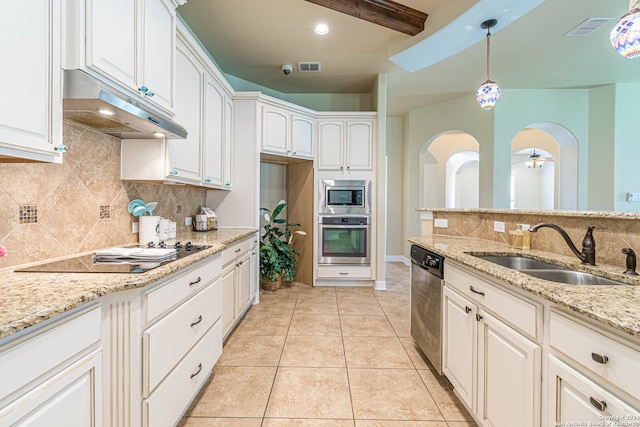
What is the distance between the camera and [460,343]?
5.19 ft

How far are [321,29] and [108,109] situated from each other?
2433mm

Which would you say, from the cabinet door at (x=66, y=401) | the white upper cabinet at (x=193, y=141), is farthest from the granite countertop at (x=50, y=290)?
the white upper cabinet at (x=193, y=141)

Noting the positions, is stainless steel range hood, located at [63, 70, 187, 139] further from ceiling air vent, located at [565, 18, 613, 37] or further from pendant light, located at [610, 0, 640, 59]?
ceiling air vent, located at [565, 18, 613, 37]

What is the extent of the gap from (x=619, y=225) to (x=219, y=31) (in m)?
3.64

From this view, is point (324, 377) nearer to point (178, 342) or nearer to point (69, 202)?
point (178, 342)

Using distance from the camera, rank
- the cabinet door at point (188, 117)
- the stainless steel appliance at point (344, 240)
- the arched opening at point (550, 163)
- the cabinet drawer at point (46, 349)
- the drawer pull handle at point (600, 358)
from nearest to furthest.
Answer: the cabinet drawer at point (46, 349) < the drawer pull handle at point (600, 358) < the cabinet door at point (188, 117) < the stainless steel appliance at point (344, 240) < the arched opening at point (550, 163)

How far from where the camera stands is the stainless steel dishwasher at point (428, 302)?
6.08 ft

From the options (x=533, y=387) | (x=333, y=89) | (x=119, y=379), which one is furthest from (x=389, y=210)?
(x=119, y=379)

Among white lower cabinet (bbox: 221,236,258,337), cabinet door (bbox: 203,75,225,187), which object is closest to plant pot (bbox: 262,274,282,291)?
white lower cabinet (bbox: 221,236,258,337)

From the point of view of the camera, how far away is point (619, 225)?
1322mm

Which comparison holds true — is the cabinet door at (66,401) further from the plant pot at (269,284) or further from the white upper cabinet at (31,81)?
the plant pot at (269,284)

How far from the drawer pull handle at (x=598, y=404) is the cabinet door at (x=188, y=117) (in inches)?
91.3

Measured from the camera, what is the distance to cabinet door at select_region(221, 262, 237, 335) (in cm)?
228

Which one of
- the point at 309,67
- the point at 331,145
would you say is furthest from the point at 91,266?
the point at 309,67
